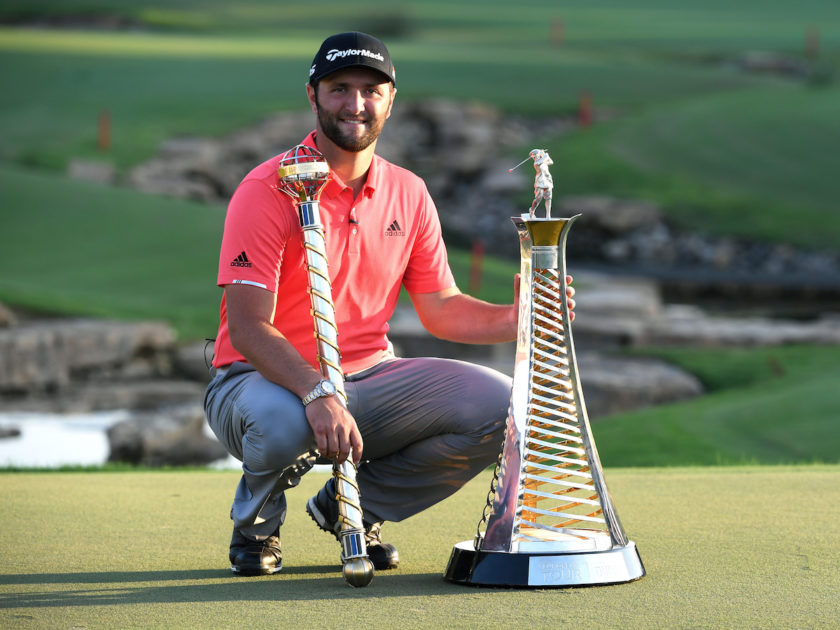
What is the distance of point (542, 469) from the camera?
3416 mm

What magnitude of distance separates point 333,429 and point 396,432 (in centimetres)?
52

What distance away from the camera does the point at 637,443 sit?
28.6 ft

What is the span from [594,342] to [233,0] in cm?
5018

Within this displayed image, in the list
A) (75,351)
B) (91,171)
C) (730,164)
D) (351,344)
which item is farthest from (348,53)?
(730,164)

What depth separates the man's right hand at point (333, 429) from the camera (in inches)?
134

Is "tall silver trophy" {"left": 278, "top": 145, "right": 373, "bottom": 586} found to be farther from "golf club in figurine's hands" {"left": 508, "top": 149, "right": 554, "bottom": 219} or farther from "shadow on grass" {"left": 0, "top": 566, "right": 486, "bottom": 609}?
"golf club in figurine's hands" {"left": 508, "top": 149, "right": 554, "bottom": 219}

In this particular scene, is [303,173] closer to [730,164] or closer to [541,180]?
[541,180]

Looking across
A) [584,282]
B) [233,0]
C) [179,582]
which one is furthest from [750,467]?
[233,0]

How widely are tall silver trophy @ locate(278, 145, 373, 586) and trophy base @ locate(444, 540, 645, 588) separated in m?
0.28

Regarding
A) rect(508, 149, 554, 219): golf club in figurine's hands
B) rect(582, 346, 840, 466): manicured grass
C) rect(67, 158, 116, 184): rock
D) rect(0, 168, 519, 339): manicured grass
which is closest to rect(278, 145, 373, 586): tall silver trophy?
rect(508, 149, 554, 219): golf club in figurine's hands

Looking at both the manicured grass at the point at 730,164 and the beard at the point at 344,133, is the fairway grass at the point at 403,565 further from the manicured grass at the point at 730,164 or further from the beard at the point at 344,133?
the manicured grass at the point at 730,164

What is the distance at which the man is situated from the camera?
11.7 feet

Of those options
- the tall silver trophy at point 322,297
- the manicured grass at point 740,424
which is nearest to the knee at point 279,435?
the tall silver trophy at point 322,297

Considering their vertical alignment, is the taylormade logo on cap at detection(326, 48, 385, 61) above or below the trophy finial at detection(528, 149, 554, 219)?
above
